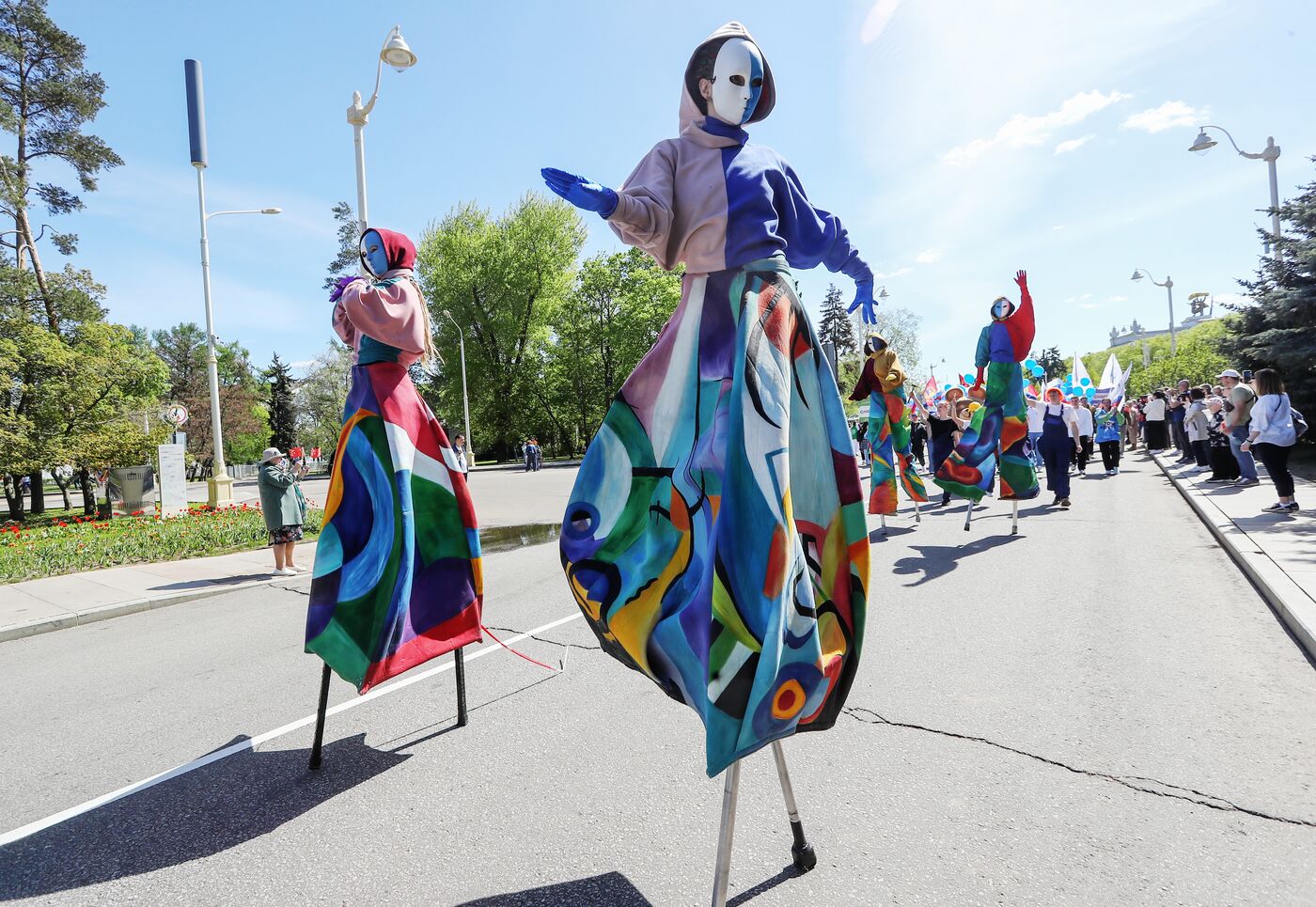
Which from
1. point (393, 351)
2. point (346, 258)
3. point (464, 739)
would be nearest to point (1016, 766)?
point (464, 739)

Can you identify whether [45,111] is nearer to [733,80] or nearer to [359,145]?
[359,145]

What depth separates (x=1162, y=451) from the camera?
2120cm

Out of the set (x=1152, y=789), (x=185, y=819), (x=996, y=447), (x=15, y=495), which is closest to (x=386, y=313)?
(x=185, y=819)

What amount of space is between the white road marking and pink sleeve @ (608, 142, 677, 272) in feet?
9.11

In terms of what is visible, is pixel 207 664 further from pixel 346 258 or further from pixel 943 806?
→ pixel 346 258

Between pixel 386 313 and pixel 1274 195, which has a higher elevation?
pixel 1274 195

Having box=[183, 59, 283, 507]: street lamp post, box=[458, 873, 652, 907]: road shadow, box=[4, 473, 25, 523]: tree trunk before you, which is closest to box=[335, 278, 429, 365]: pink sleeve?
box=[458, 873, 652, 907]: road shadow

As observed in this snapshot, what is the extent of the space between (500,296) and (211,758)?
4022 centimetres

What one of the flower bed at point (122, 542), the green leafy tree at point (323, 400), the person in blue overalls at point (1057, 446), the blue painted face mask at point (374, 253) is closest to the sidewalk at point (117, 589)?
the flower bed at point (122, 542)

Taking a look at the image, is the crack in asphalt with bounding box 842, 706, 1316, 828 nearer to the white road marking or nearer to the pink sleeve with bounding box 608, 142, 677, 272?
the pink sleeve with bounding box 608, 142, 677, 272

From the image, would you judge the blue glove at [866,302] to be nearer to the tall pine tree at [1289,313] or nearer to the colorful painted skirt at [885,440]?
the colorful painted skirt at [885,440]

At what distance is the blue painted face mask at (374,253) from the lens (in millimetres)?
3061

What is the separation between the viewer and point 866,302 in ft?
8.61

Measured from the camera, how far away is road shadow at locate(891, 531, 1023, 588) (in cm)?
644
